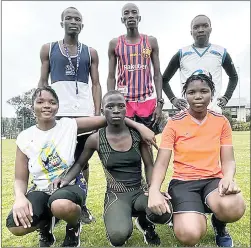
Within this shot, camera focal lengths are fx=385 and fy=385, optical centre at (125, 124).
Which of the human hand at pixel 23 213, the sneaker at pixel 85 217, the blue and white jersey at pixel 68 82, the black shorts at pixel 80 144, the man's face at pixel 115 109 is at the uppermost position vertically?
the blue and white jersey at pixel 68 82

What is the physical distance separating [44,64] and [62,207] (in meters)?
1.99

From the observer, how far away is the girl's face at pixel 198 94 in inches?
146

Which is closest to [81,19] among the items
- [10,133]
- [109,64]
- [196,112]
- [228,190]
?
[109,64]

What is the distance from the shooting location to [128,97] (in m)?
4.68

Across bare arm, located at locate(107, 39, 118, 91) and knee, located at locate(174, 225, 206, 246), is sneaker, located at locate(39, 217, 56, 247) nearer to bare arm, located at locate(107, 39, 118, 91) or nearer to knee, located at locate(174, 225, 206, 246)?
knee, located at locate(174, 225, 206, 246)

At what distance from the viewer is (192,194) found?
3.61m

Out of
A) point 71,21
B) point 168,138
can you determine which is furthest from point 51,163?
point 71,21

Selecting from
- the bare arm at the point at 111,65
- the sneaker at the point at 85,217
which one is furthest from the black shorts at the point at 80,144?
the sneaker at the point at 85,217

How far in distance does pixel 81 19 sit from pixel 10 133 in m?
41.8

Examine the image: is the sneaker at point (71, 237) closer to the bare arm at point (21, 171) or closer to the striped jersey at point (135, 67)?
the bare arm at point (21, 171)

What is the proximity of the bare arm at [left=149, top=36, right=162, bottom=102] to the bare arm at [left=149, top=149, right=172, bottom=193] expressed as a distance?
4.17 ft

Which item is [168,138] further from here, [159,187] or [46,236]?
[46,236]

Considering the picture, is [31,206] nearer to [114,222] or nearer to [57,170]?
[57,170]

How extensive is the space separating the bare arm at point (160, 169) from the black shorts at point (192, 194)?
0.70ft
